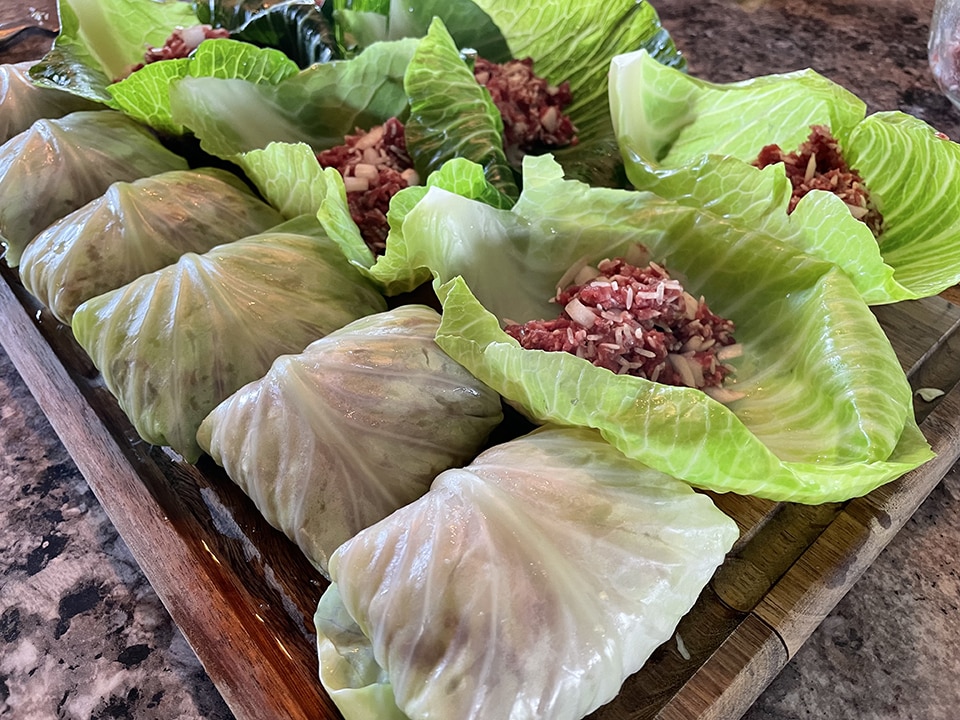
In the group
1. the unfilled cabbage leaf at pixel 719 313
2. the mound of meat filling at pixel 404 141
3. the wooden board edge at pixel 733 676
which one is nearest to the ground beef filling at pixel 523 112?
the mound of meat filling at pixel 404 141

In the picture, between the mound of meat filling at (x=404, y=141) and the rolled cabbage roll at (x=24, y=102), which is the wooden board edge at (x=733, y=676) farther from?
the rolled cabbage roll at (x=24, y=102)

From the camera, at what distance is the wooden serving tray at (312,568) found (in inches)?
45.9

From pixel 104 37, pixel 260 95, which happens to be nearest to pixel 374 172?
pixel 260 95

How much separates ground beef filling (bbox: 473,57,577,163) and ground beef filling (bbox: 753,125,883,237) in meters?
0.58

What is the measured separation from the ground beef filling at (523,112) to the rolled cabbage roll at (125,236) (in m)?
0.75

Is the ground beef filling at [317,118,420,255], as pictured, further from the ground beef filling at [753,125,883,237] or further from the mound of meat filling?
the ground beef filling at [753,125,883,237]

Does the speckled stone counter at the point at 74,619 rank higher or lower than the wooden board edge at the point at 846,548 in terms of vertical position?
lower

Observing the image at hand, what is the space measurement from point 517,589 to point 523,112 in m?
1.48

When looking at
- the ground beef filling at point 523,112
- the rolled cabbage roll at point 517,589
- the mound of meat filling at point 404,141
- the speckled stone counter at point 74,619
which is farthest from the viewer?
the ground beef filling at point 523,112

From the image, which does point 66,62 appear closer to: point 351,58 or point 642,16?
point 351,58

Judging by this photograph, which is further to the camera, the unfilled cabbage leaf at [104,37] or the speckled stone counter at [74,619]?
the unfilled cabbage leaf at [104,37]

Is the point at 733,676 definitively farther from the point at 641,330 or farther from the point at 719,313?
the point at 719,313

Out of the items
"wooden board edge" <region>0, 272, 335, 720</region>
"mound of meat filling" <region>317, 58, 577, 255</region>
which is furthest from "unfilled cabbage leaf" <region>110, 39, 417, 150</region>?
"wooden board edge" <region>0, 272, 335, 720</region>

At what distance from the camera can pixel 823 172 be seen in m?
1.74
